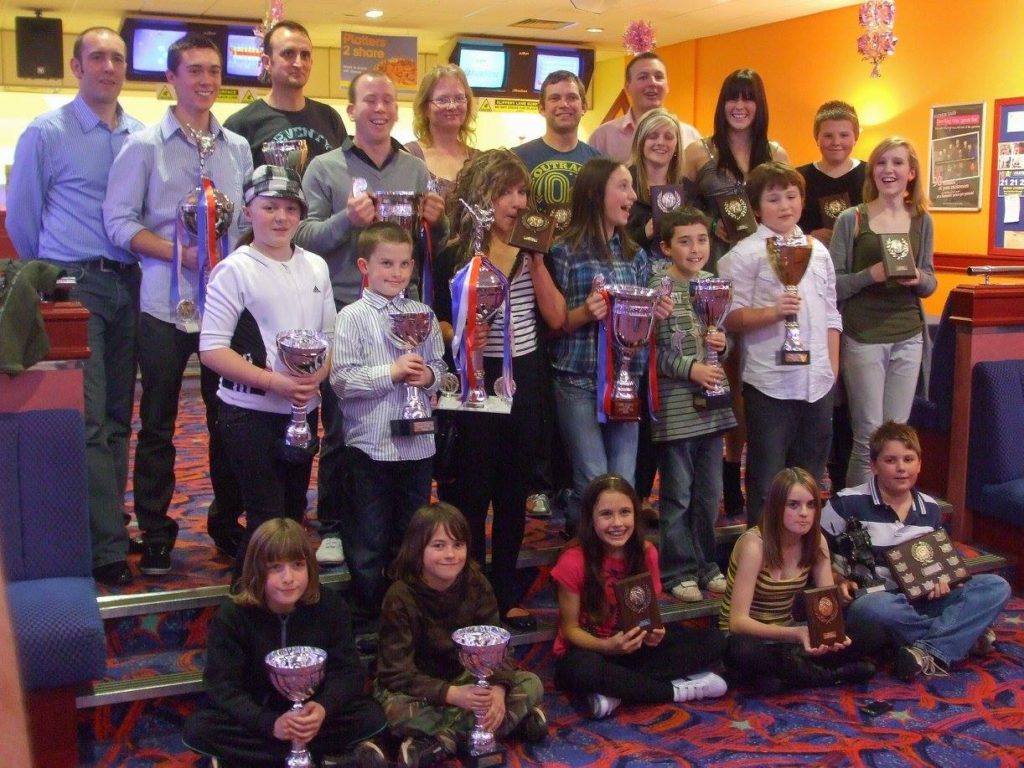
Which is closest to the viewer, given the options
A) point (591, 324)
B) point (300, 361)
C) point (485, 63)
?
point (300, 361)

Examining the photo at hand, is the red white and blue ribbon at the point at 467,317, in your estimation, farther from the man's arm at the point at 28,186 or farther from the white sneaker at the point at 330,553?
the man's arm at the point at 28,186

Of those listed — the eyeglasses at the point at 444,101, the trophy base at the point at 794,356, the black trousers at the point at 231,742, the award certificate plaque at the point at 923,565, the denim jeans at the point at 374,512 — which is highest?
the eyeglasses at the point at 444,101

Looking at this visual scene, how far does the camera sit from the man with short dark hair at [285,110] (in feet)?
12.8

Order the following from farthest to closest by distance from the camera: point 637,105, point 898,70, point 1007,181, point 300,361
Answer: point 898,70
point 1007,181
point 637,105
point 300,361

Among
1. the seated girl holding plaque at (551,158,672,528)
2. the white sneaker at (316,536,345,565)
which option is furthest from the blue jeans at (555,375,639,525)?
the white sneaker at (316,536,345,565)

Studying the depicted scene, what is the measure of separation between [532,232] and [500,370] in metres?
0.39

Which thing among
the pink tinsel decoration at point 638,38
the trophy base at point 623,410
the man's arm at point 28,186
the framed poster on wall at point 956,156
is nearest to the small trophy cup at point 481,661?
the trophy base at point 623,410

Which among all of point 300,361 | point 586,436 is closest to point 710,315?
point 586,436

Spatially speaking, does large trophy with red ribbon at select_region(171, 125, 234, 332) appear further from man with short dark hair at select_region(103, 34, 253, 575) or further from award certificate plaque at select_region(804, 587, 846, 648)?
award certificate plaque at select_region(804, 587, 846, 648)

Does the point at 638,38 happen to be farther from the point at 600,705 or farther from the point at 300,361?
the point at 600,705

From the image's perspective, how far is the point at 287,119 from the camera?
3.96m

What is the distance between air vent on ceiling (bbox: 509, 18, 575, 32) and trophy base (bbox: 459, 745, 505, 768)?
8673 millimetres

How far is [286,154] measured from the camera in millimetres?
3707

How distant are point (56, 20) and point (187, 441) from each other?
5.47 metres
